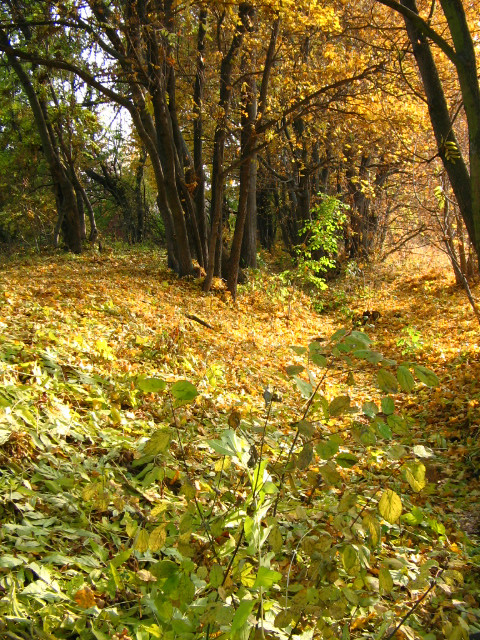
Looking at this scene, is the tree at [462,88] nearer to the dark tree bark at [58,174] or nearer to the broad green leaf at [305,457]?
the broad green leaf at [305,457]

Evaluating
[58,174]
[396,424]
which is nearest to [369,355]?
[396,424]

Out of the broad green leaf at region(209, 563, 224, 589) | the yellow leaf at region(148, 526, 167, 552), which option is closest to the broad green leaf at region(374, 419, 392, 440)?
the broad green leaf at region(209, 563, 224, 589)

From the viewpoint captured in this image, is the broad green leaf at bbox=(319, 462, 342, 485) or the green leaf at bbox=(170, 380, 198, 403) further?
the broad green leaf at bbox=(319, 462, 342, 485)

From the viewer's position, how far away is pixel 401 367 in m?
1.63

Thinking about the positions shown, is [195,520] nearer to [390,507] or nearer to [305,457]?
[305,457]

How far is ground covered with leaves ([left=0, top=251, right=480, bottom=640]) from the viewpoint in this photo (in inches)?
64.5

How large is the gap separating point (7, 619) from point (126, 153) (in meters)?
23.6

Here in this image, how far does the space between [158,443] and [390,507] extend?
76cm

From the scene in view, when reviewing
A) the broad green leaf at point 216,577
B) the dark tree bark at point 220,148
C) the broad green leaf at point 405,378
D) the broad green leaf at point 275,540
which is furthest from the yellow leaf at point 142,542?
the dark tree bark at point 220,148

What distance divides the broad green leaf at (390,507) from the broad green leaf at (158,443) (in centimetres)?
71

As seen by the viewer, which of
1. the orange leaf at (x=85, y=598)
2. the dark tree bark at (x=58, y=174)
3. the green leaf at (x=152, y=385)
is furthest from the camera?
the dark tree bark at (x=58, y=174)

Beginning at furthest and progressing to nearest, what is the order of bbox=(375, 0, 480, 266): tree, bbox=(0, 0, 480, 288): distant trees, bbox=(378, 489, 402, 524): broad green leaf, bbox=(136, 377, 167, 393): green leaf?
bbox=(0, 0, 480, 288): distant trees → bbox=(375, 0, 480, 266): tree → bbox=(378, 489, 402, 524): broad green leaf → bbox=(136, 377, 167, 393): green leaf

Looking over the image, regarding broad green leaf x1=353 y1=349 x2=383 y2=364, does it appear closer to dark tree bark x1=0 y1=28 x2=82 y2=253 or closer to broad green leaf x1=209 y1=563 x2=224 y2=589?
broad green leaf x1=209 y1=563 x2=224 y2=589

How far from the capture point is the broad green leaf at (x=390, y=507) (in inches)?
59.8
